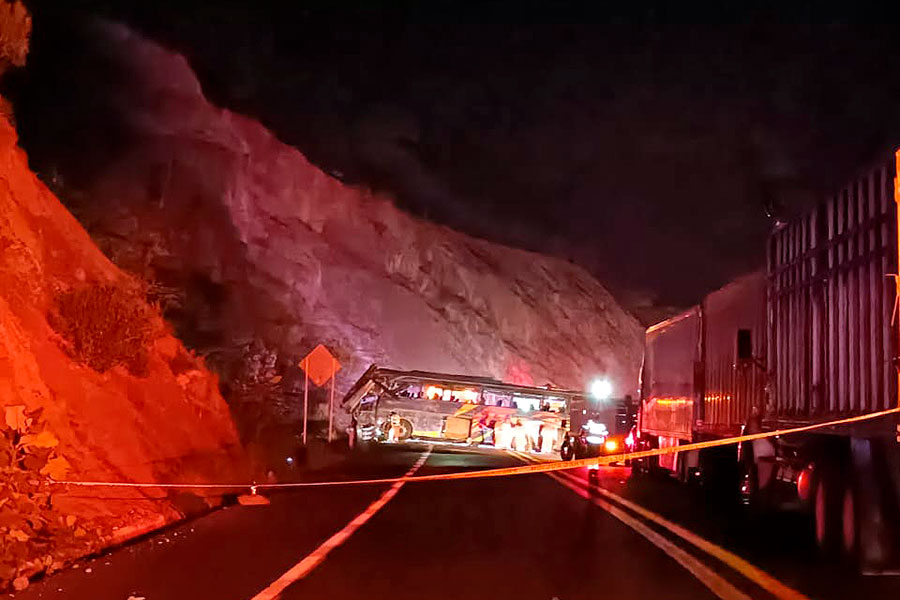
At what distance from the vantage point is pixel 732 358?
712 inches

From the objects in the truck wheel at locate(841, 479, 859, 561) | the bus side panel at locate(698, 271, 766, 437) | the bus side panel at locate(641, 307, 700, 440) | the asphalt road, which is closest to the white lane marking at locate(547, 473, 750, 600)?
the asphalt road

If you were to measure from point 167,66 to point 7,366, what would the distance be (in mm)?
36027

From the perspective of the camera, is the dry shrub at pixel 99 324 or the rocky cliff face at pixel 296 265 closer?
the dry shrub at pixel 99 324

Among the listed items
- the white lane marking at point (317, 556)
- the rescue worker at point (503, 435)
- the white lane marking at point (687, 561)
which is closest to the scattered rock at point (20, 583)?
the white lane marking at point (317, 556)

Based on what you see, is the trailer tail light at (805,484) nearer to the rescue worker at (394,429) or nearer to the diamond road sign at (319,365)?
the diamond road sign at (319,365)

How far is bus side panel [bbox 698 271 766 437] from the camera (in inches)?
632

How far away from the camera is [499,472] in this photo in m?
12.3

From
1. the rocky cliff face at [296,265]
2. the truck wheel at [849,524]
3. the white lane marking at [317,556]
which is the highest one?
the rocky cliff face at [296,265]

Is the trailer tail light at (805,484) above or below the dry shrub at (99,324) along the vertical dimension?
below

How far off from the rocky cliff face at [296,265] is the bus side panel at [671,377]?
501 inches

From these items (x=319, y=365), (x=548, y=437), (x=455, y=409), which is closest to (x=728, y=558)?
(x=319, y=365)

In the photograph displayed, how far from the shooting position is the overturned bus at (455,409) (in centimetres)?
4375

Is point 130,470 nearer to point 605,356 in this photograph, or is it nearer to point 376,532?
point 376,532

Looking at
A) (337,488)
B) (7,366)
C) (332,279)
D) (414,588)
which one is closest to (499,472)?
(414,588)
